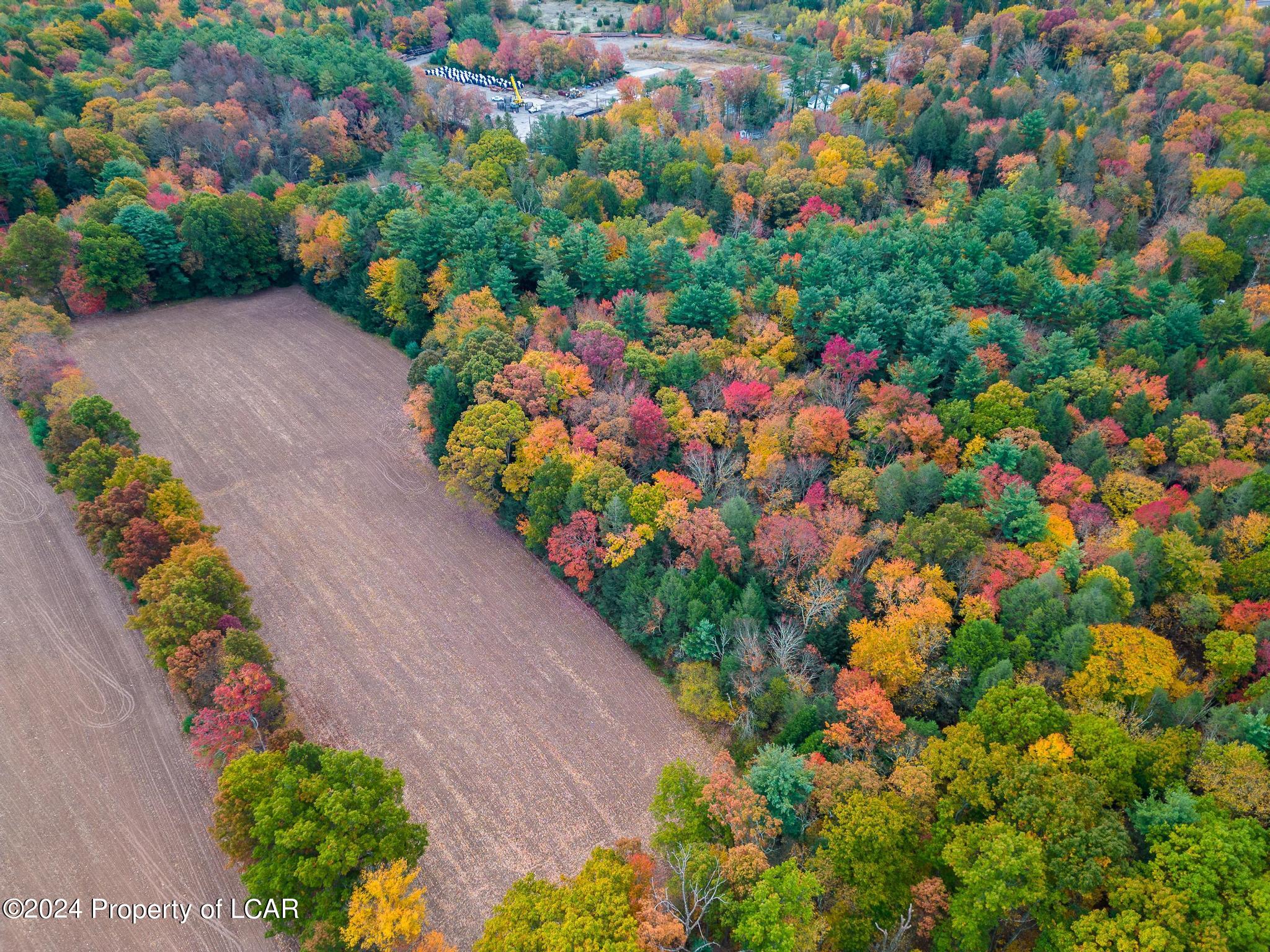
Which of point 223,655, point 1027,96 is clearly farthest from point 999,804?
point 1027,96

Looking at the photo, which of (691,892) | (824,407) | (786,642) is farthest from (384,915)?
(824,407)

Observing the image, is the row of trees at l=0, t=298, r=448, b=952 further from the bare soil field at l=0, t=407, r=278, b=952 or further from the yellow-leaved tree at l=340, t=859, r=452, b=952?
the bare soil field at l=0, t=407, r=278, b=952

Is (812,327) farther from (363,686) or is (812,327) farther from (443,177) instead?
(443,177)

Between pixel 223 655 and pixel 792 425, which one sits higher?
pixel 792 425

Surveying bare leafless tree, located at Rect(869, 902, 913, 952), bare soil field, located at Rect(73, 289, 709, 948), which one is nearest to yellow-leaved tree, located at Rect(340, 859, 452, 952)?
bare soil field, located at Rect(73, 289, 709, 948)

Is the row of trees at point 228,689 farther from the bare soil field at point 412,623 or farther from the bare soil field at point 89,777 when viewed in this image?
the bare soil field at point 412,623

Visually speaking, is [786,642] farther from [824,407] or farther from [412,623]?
[412,623]

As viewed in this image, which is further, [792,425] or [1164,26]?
[1164,26]
